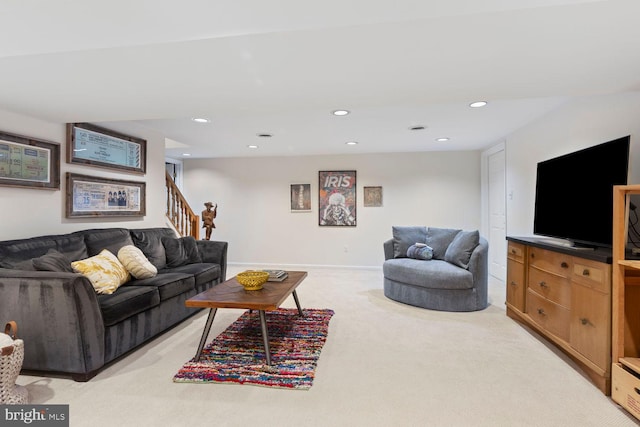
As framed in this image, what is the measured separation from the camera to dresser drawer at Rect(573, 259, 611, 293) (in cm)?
193

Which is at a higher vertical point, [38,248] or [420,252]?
[38,248]

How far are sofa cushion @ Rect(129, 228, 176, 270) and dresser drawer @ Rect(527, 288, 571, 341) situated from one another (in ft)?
12.1

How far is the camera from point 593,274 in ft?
6.72

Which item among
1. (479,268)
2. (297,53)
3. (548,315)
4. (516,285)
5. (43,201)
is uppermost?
(297,53)

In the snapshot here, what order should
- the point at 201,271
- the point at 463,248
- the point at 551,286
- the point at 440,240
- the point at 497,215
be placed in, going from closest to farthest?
the point at 551,286 → the point at 201,271 → the point at 463,248 → the point at 440,240 → the point at 497,215

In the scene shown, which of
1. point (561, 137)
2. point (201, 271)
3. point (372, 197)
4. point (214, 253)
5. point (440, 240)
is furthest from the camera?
point (372, 197)

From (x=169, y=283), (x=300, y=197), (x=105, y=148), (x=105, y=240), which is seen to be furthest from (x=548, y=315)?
(x=105, y=148)

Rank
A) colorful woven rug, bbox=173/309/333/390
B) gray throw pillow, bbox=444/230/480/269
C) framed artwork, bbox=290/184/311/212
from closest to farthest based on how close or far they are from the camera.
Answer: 1. colorful woven rug, bbox=173/309/333/390
2. gray throw pillow, bbox=444/230/480/269
3. framed artwork, bbox=290/184/311/212

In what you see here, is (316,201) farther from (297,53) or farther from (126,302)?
(297,53)

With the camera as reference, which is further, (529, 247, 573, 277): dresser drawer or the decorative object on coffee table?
the decorative object on coffee table

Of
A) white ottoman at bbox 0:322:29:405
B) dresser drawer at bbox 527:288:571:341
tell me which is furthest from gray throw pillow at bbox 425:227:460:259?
white ottoman at bbox 0:322:29:405

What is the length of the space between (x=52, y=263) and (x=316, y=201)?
4.32m

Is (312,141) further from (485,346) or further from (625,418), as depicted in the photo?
(625,418)

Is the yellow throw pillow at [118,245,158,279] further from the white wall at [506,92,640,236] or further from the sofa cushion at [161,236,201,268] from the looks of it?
the white wall at [506,92,640,236]
